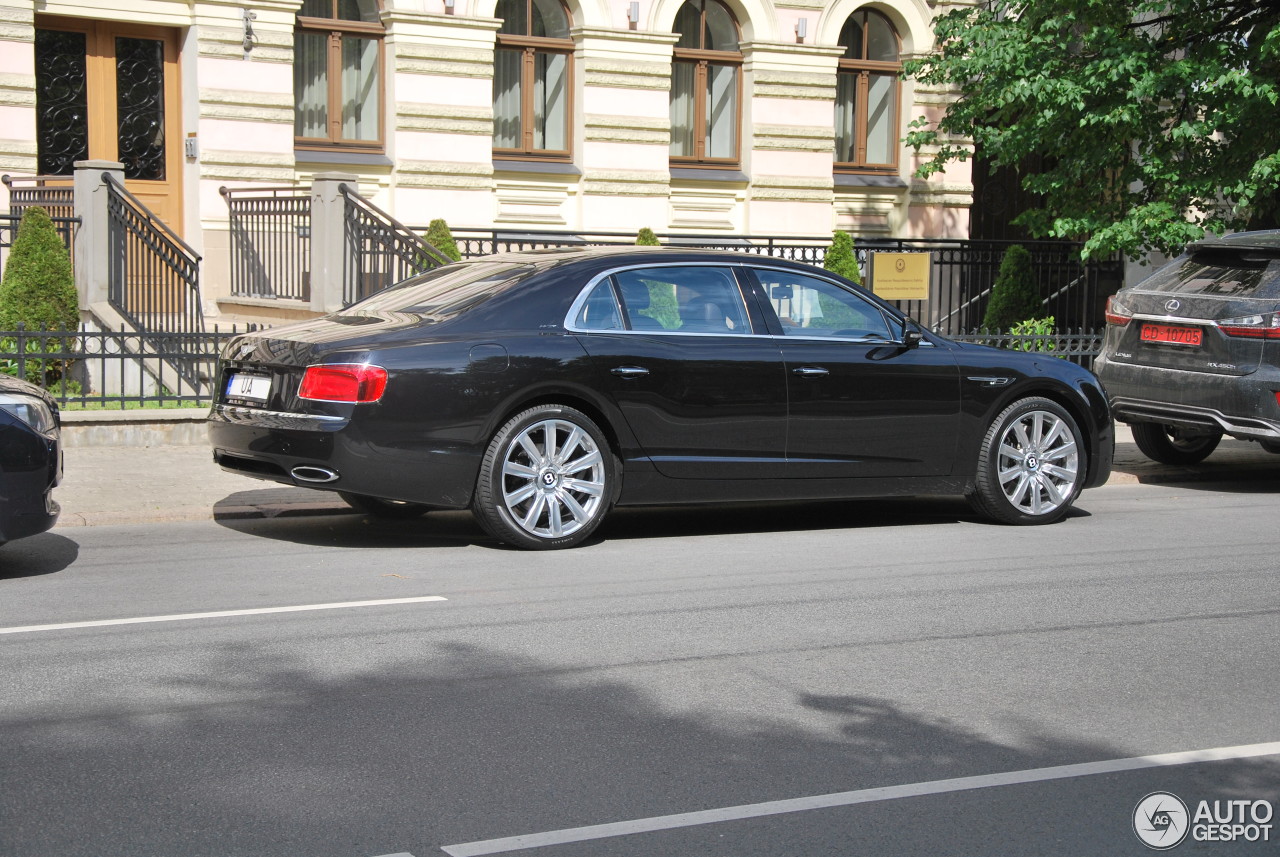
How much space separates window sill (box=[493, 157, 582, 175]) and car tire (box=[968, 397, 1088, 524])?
12062mm

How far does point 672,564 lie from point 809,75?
1566 centimetres

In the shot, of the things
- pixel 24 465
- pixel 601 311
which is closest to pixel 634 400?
pixel 601 311

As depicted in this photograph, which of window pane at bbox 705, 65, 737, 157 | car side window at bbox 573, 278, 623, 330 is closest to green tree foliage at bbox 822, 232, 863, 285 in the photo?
window pane at bbox 705, 65, 737, 157

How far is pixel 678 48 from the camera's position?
22.1m

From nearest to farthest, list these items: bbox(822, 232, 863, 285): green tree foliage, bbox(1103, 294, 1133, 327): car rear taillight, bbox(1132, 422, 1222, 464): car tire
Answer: bbox(1103, 294, 1133, 327): car rear taillight → bbox(1132, 422, 1222, 464): car tire → bbox(822, 232, 863, 285): green tree foliage

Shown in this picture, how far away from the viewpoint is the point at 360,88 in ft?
65.6

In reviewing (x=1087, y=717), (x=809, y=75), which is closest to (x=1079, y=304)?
(x=809, y=75)

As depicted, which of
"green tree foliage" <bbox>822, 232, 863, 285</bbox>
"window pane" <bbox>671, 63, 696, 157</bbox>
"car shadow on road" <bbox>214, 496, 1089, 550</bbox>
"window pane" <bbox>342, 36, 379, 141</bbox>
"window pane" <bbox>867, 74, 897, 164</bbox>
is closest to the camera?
"car shadow on road" <bbox>214, 496, 1089, 550</bbox>

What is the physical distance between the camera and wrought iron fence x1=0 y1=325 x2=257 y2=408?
12297 mm

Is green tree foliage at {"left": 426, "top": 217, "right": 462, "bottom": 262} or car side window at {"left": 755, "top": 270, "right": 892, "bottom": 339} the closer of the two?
car side window at {"left": 755, "top": 270, "right": 892, "bottom": 339}

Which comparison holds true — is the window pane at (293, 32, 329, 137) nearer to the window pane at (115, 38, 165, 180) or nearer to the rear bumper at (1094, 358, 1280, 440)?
the window pane at (115, 38, 165, 180)

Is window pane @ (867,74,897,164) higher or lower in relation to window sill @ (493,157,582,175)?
higher

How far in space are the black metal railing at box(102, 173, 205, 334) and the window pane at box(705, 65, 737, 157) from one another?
933 cm

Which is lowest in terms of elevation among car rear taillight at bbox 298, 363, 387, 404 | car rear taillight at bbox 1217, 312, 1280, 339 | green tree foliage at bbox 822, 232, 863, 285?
car rear taillight at bbox 298, 363, 387, 404
